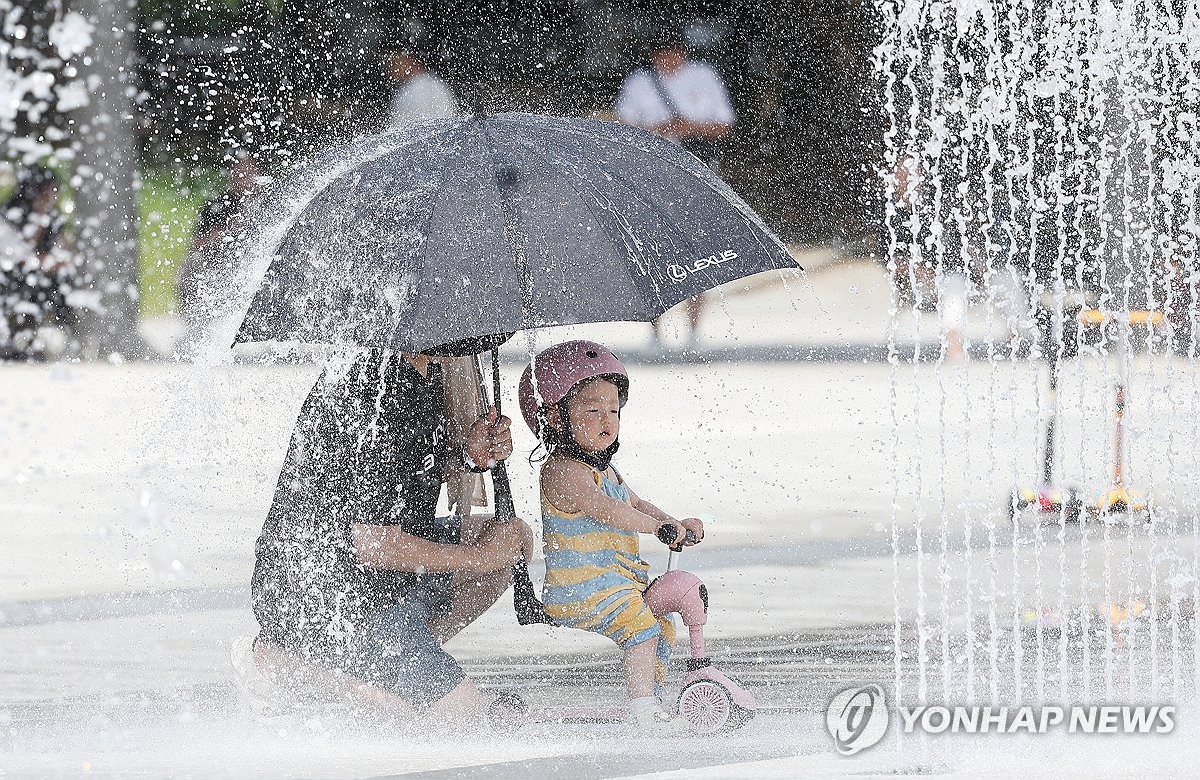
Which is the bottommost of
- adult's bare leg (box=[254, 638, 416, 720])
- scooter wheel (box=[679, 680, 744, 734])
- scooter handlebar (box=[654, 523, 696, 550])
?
scooter wheel (box=[679, 680, 744, 734])

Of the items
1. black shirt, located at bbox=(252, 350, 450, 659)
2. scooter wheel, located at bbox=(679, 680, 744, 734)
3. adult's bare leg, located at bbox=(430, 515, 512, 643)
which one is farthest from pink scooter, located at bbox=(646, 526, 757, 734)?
black shirt, located at bbox=(252, 350, 450, 659)

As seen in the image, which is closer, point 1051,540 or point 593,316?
point 593,316

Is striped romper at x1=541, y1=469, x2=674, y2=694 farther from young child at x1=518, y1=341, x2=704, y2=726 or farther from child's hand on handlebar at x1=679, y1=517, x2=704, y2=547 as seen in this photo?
child's hand on handlebar at x1=679, y1=517, x2=704, y2=547

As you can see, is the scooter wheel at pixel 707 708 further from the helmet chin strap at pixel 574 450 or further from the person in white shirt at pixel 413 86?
the person in white shirt at pixel 413 86

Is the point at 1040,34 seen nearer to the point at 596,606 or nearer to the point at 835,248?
the point at 835,248

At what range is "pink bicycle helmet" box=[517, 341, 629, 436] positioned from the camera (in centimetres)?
453

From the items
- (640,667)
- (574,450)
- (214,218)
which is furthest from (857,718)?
(214,218)

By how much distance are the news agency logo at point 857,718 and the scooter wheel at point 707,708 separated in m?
0.27

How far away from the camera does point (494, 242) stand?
4320 mm

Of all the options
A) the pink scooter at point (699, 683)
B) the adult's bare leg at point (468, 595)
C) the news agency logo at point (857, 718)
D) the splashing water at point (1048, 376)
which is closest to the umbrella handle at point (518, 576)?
the adult's bare leg at point (468, 595)

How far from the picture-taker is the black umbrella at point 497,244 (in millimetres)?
4270

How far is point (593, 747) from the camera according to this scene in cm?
451

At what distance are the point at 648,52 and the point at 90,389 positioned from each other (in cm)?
677

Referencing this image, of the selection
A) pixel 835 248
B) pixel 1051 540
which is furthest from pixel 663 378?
pixel 1051 540
